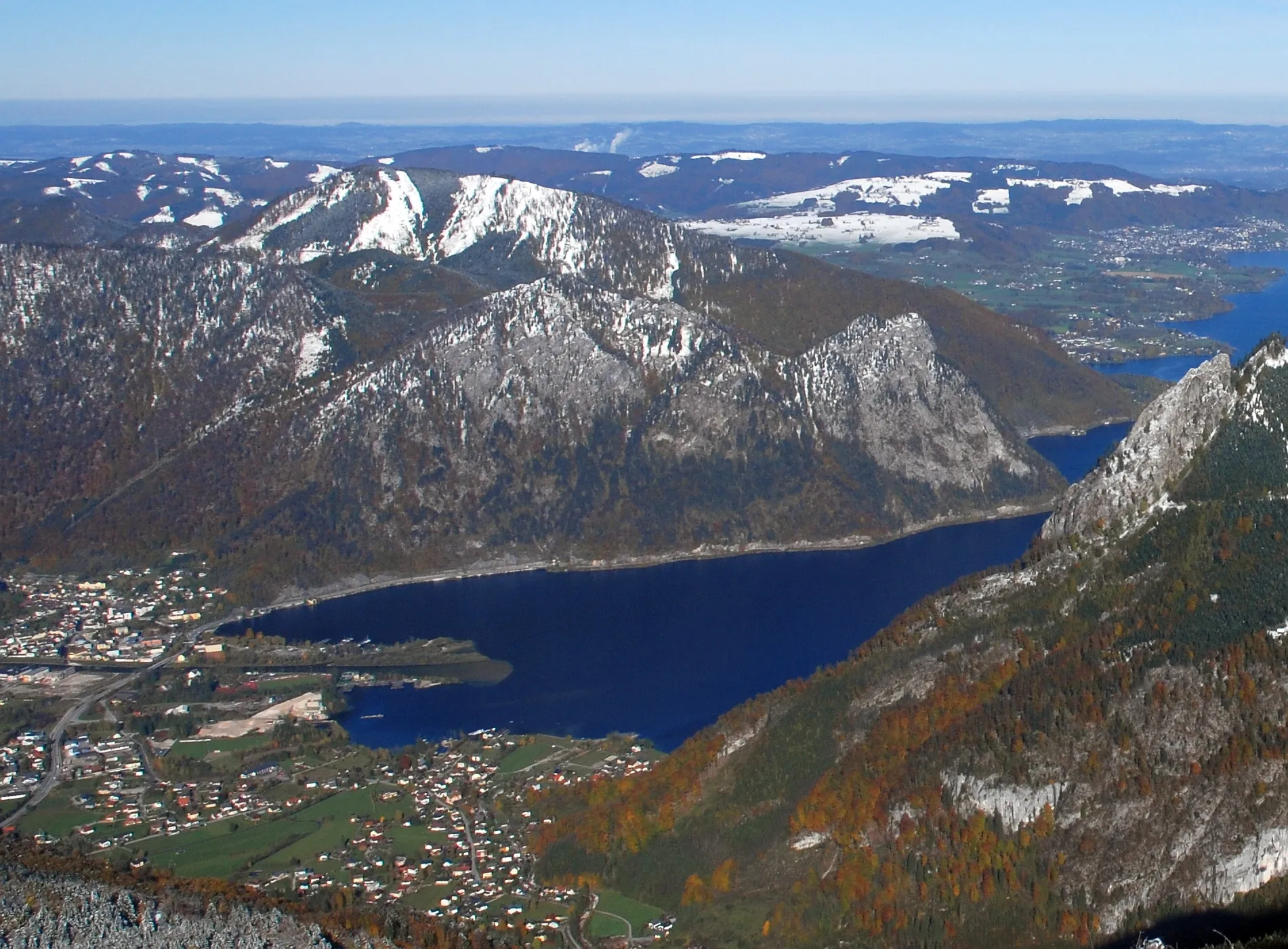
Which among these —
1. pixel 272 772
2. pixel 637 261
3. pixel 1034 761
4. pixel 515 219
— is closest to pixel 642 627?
pixel 272 772

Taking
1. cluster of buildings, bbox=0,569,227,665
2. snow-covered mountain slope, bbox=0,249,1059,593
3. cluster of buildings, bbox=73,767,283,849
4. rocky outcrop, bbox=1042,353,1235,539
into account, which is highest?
rocky outcrop, bbox=1042,353,1235,539

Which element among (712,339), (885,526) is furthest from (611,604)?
(712,339)

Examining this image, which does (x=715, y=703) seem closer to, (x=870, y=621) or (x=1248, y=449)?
(x=870, y=621)

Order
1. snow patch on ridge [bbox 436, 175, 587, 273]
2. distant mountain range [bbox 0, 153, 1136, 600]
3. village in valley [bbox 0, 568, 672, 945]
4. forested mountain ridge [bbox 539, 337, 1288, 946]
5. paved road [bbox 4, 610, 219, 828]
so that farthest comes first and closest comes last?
1. snow patch on ridge [bbox 436, 175, 587, 273]
2. distant mountain range [bbox 0, 153, 1136, 600]
3. paved road [bbox 4, 610, 219, 828]
4. village in valley [bbox 0, 568, 672, 945]
5. forested mountain ridge [bbox 539, 337, 1288, 946]

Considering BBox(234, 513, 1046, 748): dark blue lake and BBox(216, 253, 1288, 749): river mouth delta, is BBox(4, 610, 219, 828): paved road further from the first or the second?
BBox(234, 513, 1046, 748): dark blue lake

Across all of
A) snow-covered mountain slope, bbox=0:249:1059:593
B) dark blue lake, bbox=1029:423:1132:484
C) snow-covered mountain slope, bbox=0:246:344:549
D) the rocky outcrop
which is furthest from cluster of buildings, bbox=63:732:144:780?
dark blue lake, bbox=1029:423:1132:484

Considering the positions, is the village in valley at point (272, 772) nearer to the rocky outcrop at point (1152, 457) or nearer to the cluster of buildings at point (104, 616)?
the cluster of buildings at point (104, 616)

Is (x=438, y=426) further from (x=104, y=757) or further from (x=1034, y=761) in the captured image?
(x=1034, y=761)
